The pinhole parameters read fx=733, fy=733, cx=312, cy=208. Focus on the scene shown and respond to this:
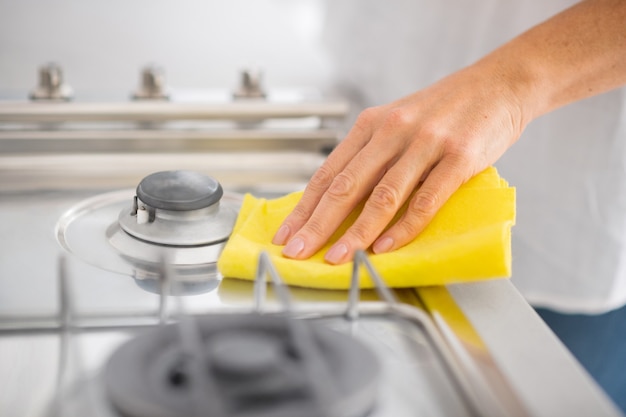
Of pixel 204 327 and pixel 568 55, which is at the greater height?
pixel 568 55

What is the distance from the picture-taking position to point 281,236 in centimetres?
60

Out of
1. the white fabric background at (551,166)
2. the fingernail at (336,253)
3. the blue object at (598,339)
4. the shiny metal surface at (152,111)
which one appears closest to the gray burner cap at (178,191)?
the fingernail at (336,253)

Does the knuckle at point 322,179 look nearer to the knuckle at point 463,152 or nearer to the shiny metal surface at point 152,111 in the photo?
the knuckle at point 463,152

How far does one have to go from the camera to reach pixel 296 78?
138cm

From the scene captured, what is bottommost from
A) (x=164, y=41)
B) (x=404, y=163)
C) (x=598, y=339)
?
(x=598, y=339)

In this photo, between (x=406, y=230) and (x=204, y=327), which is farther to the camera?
(x=406, y=230)

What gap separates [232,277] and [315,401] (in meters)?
0.21

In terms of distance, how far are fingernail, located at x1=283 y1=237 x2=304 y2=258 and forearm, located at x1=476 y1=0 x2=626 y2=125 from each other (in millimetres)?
267

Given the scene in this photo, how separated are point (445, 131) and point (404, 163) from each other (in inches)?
2.0

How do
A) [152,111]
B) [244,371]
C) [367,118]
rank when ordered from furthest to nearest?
1. [152,111]
2. [367,118]
3. [244,371]

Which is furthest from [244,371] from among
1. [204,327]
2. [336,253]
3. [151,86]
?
[151,86]

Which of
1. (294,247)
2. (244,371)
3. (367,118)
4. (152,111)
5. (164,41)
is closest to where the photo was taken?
(244,371)

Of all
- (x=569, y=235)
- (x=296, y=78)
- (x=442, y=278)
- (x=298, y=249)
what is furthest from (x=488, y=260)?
(x=296, y=78)

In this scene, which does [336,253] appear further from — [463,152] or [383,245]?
[463,152]
